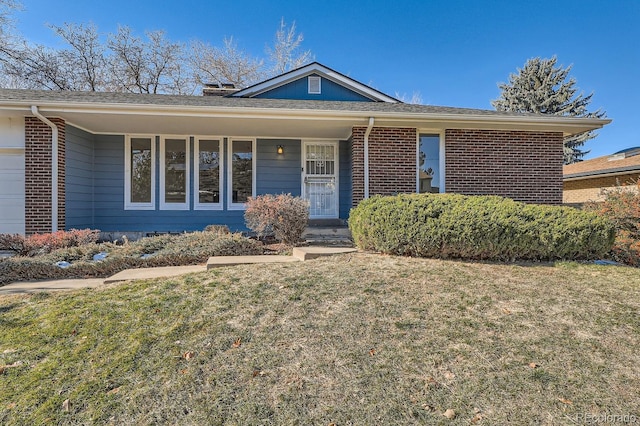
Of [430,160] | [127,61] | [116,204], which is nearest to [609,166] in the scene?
[430,160]

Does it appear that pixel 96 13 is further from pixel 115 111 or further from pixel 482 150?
pixel 482 150

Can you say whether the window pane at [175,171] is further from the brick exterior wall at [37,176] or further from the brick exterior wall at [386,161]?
the brick exterior wall at [386,161]

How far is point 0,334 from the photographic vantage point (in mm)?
2936

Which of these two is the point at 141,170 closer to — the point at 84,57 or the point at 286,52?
the point at 84,57

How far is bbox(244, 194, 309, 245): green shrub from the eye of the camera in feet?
19.9

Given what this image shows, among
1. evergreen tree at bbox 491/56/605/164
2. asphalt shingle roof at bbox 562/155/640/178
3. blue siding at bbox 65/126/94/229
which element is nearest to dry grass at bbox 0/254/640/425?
blue siding at bbox 65/126/94/229

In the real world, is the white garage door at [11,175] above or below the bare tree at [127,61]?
below

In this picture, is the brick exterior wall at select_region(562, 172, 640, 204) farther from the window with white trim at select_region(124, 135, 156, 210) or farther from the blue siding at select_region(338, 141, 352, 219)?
the window with white trim at select_region(124, 135, 156, 210)

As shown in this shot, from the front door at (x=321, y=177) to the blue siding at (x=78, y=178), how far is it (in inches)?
205

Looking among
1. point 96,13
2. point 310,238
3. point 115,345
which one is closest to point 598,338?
point 115,345

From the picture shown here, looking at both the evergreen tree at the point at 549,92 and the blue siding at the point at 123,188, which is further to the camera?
the evergreen tree at the point at 549,92

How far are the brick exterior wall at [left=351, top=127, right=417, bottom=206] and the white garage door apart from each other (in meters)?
6.99

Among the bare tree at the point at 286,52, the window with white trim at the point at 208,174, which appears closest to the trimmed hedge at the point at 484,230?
the window with white trim at the point at 208,174

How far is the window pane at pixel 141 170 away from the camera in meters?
8.52
